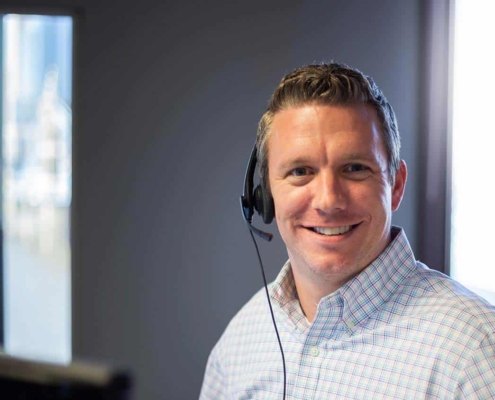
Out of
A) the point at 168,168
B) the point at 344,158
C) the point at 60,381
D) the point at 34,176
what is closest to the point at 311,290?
the point at 344,158

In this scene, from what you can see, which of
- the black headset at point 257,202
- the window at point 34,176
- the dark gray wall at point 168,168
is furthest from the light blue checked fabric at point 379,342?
the window at point 34,176

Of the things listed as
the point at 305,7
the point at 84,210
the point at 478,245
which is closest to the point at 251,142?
the point at 305,7

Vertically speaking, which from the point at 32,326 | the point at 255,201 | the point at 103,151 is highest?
the point at 103,151

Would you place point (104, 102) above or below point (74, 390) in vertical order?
above

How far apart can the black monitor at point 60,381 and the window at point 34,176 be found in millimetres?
2836

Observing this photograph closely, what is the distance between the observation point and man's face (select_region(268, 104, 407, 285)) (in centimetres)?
126

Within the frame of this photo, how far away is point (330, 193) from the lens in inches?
48.8

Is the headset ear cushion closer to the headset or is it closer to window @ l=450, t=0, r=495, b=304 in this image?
the headset

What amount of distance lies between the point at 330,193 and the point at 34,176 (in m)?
3.60

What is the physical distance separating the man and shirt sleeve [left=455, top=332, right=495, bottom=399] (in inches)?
1.7

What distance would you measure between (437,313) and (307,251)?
30 centimetres

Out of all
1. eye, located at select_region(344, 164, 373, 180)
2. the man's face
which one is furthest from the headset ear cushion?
eye, located at select_region(344, 164, 373, 180)

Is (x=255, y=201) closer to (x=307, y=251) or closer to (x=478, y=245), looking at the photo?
(x=307, y=251)

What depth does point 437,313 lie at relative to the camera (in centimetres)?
114
